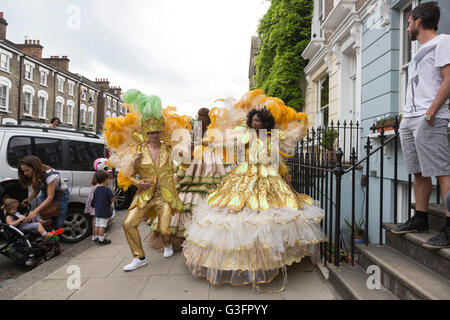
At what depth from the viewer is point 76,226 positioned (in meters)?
5.39

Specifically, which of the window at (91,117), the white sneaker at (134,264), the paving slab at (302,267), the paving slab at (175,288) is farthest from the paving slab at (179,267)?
the window at (91,117)

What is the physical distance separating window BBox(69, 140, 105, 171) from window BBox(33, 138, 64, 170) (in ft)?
0.67

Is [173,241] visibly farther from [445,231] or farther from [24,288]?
[445,231]

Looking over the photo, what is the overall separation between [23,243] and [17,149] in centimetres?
201

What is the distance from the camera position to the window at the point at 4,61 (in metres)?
17.3

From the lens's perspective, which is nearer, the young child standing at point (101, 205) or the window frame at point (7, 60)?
the young child standing at point (101, 205)

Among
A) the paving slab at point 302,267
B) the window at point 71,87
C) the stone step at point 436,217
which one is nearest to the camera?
the stone step at point 436,217

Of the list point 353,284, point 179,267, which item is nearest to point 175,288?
point 179,267

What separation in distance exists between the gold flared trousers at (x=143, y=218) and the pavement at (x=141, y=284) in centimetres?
30

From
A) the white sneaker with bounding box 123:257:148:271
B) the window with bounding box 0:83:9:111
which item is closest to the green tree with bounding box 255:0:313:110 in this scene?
the white sneaker with bounding box 123:257:148:271

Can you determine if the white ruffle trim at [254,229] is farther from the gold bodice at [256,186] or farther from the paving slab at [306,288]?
the paving slab at [306,288]

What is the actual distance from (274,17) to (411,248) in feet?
33.7

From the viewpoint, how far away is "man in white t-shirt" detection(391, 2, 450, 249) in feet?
7.42

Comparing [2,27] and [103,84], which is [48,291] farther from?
[103,84]
